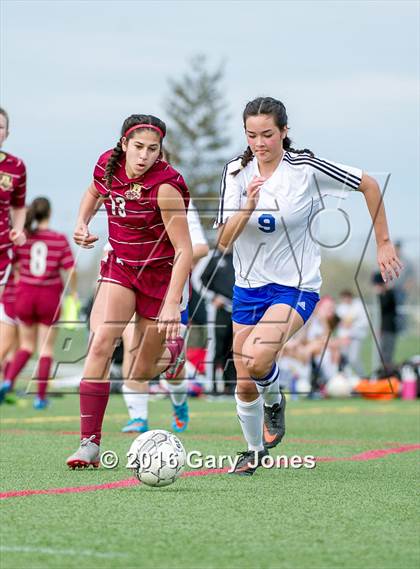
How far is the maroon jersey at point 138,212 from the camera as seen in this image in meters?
6.86

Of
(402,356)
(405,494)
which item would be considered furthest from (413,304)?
(405,494)

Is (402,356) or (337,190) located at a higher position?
(337,190)

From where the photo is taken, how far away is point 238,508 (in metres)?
5.24

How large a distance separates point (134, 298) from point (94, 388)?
68 centimetres

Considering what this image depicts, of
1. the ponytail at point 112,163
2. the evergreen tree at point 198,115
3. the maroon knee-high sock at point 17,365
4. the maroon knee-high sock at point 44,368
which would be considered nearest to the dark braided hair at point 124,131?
the ponytail at point 112,163

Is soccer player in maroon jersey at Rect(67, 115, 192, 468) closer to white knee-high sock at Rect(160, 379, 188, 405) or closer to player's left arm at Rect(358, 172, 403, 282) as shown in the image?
player's left arm at Rect(358, 172, 403, 282)

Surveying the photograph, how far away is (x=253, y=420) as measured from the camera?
22.8 ft

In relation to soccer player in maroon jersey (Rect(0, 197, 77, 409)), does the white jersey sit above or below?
above

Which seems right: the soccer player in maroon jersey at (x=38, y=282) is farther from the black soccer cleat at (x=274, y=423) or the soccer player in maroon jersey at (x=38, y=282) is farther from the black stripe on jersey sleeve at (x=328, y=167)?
the black stripe on jersey sleeve at (x=328, y=167)

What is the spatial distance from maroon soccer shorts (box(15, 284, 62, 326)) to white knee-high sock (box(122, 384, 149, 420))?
158 inches

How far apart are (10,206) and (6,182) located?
27cm

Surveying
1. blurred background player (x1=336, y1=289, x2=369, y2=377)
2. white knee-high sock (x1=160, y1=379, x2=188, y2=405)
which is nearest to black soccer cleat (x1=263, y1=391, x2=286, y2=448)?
white knee-high sock (x1=160, y1=379, x2=188, y2=405)

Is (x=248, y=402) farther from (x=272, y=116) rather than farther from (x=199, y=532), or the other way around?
(x=199, y=532)

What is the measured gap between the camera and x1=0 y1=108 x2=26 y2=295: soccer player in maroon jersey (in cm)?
950
